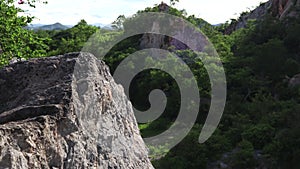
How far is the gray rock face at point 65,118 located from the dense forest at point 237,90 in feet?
16.6

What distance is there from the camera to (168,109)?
25.2m

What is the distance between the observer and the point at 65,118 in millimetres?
2584

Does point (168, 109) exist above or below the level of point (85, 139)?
below

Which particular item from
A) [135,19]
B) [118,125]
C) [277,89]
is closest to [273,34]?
[277,89]

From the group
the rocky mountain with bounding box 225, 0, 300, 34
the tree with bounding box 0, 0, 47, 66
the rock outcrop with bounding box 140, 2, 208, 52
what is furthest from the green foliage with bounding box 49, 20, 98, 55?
the tree with bounding box 0, 0, 47, 66

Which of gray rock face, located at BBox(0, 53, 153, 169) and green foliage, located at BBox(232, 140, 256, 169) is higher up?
gray rock face, located at BBox(0, 53, 153, 169)

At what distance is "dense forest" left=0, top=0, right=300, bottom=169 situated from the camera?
1123cm

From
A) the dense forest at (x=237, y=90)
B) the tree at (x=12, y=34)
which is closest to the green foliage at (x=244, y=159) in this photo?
the dense forest at (x=237, y=90)

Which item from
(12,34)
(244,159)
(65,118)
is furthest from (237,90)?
(65,118)

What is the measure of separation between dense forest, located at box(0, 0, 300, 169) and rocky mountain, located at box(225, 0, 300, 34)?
2.08 feet

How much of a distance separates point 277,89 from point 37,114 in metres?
22.6

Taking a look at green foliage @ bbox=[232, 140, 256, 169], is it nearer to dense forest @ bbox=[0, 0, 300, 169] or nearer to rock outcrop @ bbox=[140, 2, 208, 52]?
dense forest @ bbox=[0, 0, 300, 169]

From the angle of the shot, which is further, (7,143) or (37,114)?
(37,114)

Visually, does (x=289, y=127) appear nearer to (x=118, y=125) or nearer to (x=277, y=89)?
(x=277, y=89)
